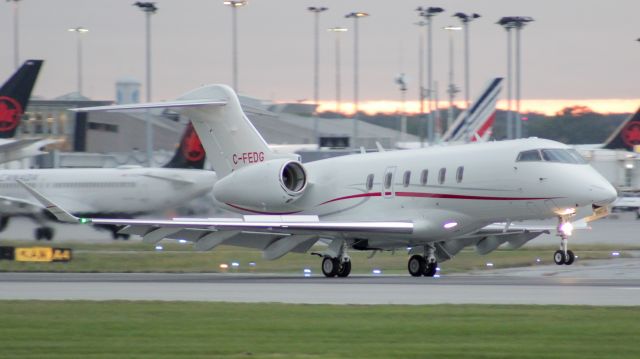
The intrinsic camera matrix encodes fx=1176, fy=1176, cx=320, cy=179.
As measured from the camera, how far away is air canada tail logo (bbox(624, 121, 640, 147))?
229 ft

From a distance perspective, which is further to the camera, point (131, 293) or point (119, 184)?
point (119, 184)

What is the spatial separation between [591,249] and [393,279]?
1615 centimetres

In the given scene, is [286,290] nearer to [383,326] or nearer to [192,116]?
[383,326]

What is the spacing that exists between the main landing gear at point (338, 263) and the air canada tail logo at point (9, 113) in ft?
60.8

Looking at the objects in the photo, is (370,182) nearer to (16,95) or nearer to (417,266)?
(417,266)

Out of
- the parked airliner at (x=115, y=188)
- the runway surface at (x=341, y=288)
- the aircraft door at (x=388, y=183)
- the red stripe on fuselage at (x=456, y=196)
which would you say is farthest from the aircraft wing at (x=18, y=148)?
the red stripe on fuselage at (x=456, y=196)

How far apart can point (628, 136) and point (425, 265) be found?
45092mm

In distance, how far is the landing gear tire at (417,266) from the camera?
28172mm

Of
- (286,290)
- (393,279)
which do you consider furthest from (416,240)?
(286,290)

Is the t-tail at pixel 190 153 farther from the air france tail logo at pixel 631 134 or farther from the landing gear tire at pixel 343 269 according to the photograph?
the air france tail logo at pixel 631 134

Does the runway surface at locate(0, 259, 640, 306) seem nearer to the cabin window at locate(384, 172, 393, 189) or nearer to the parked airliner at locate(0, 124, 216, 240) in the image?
the cabin window at locate(384, 172, 393, 189)

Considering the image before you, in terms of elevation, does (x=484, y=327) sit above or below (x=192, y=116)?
below

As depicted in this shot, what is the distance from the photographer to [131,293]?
71.2 feet

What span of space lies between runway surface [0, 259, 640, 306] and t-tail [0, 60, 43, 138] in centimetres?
1515
